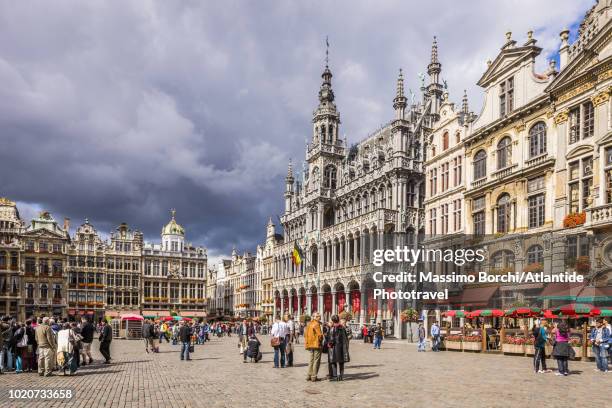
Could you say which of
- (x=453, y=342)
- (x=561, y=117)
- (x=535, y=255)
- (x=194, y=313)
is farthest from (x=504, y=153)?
(x=194, y=313)

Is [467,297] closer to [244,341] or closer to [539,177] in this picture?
[539,177]

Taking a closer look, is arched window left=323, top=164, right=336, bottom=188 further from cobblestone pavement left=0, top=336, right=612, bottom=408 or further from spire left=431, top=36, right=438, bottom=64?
cobblestone pavement left=0, top=336, right=612, bottom=408

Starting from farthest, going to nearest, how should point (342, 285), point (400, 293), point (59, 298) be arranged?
point (59, 298)
point (342, 285)
point (400, 293)

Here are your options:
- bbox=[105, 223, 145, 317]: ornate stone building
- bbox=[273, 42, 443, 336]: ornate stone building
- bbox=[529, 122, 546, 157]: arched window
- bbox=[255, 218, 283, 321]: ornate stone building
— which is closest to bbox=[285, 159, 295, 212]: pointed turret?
bbox=[273, 42, 443, 336]: ornate stone building

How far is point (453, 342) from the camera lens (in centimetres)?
3066

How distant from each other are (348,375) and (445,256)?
26634mm

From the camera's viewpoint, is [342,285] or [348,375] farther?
[342,285]

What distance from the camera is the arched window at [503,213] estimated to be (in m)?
35.7

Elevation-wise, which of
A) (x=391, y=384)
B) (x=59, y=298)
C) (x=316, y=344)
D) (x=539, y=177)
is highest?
(x=539, y=177)

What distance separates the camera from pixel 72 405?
11922mm

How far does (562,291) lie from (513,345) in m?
5.50

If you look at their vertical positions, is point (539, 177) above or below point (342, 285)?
above

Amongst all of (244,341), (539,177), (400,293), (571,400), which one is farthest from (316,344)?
(400,293)

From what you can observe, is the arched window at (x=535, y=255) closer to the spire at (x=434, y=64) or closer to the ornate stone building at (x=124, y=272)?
the spire at (x=434, y=64)
